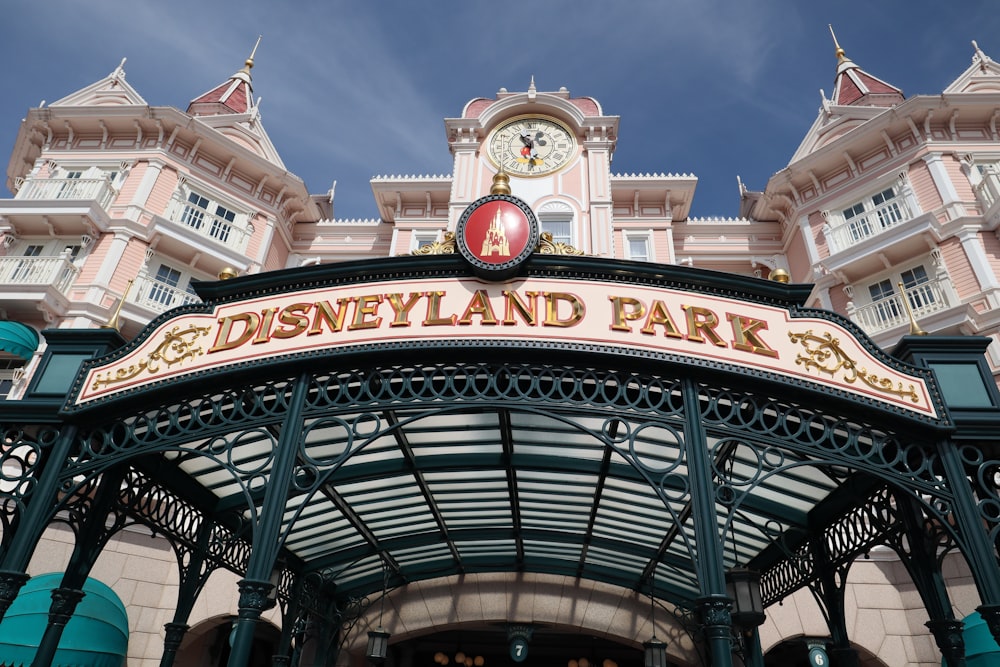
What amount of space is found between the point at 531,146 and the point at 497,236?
17.2 metres

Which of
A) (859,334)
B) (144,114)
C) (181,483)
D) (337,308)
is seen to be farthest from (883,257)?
(144,114)

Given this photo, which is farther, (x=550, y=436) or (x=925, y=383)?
(x=550, y=436)

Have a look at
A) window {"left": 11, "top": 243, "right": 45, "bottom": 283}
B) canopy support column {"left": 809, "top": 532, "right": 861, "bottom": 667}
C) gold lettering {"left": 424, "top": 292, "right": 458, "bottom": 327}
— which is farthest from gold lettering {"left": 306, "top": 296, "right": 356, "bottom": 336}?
window {"left": 11, "top": 243, "right": 45, "bottom": 283}

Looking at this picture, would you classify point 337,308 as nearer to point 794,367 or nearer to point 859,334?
point 794,367

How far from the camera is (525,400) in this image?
6.72 m

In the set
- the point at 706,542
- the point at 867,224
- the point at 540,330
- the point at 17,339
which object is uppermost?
the point at 867,224

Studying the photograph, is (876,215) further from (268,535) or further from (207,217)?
(207,217)

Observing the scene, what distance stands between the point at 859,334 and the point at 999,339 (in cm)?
1364

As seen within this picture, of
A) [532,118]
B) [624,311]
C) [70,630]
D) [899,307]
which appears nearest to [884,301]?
[899,307]

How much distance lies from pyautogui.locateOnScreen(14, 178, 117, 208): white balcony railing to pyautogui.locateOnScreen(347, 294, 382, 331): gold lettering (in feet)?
59.5

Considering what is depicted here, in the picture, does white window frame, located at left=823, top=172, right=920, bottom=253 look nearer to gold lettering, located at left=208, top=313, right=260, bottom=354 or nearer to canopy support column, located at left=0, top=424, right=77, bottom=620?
gold lettering, located at left=208, top=313, right=260, bottom=354

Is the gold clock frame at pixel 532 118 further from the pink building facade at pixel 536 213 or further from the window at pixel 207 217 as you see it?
the window at pixel 207 217

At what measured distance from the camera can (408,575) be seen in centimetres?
1470

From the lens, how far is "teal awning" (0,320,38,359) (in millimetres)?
17250
